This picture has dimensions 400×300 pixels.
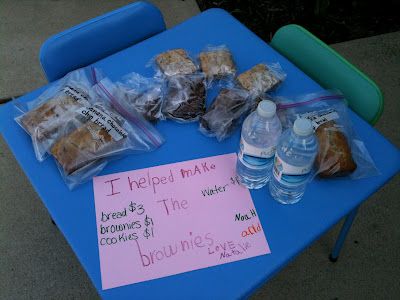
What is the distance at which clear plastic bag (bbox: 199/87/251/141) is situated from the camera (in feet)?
3.34

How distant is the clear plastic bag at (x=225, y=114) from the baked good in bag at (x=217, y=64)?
4.1 inches

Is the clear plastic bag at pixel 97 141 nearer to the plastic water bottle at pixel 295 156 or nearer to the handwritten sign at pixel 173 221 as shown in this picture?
the handwritten sign at pixel 173 221

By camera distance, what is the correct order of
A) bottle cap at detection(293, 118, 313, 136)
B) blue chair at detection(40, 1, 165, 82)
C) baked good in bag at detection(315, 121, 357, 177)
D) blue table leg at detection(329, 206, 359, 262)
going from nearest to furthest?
bottle cap at detection(293, 118, 313, 136) < baked good in bag at detection(315, 121, 357, 177) < blue chair at detection(40, 1, 165, 82) < blue table leg at detection(329, 206, 359, 262)

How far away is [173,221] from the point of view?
2.94ft

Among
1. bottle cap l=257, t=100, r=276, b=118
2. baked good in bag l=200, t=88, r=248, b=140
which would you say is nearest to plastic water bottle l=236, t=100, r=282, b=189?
bottle cap l=257, t=100, r=276, b=118

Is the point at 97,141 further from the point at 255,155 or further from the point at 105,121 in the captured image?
the point at 255,155

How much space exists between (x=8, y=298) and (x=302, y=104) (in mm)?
1289

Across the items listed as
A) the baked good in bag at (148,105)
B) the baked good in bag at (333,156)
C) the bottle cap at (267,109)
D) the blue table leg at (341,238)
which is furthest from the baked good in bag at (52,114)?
the blue table leg at (341,238)

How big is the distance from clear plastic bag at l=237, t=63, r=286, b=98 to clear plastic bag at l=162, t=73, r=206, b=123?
12 cm

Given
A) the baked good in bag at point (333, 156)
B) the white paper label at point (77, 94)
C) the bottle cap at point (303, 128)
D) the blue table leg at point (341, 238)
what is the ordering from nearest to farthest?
the bottle cap at point (303, 128) → the baked good in bag at point (333, 156) → the white paper label at point (77, 94) → the blue table leg at point (341, 238)

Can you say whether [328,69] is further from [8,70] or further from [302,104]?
[8,70]

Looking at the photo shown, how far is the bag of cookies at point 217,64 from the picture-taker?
1.13 m

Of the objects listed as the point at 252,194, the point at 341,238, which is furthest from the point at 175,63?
the point at 341,238

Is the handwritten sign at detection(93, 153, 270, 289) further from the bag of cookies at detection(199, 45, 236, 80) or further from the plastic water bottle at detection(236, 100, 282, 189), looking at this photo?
the bag of cookies at detection(199, 45, 236, 80)
